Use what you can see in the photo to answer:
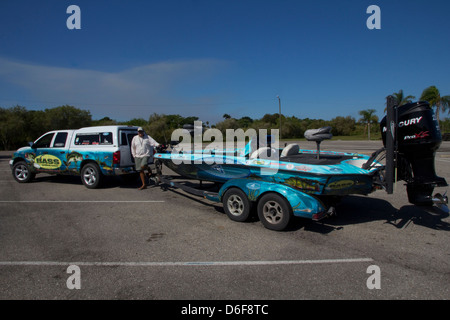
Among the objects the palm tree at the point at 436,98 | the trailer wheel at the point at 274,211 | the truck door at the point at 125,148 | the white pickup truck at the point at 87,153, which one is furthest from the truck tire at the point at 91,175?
the palm tree at the point at 436,98

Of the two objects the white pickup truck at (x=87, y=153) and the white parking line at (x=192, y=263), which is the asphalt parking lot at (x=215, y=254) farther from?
the white pickup truck at (x=87, y=153)

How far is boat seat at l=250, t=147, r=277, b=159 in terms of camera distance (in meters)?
5.39

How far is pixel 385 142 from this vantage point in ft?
15.5

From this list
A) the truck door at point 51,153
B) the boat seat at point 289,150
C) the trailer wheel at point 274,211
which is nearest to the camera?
the trailer wheel at point 274,211

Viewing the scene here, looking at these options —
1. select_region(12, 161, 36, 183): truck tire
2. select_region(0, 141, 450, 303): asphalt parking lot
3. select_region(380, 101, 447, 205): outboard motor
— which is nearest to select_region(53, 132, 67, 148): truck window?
select_region(12, 161, 36, 183): truck tire

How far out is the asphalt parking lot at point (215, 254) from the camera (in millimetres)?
3121

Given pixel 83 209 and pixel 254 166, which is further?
pixel 83 209

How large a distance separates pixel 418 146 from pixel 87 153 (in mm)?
8462

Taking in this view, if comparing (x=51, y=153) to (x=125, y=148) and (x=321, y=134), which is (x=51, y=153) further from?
(x=321, y=134)

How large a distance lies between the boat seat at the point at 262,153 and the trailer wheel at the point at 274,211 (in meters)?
0.86

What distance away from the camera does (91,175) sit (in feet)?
28.9
